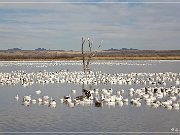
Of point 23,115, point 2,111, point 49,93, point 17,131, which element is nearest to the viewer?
point 17,131

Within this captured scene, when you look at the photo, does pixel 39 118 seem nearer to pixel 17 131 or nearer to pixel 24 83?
pixel 17 131

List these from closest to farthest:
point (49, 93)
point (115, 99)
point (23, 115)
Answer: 1. point (23, 115)
2. point (115, 99)
3. point (49, 93)

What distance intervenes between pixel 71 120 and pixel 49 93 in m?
7.41

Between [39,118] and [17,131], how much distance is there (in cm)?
200

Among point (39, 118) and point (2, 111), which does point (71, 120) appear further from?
point (2, 111)

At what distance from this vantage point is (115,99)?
58.5 ft

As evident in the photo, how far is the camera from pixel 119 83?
26562 millimetres

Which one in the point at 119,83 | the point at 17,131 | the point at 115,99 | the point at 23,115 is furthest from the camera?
the point at 119,83

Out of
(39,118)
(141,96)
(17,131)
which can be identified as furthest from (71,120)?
(141,96)

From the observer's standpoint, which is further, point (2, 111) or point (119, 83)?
point (119, 83)

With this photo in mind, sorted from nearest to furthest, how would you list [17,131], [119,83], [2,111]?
[17,131]
[2,111]
[119,83]

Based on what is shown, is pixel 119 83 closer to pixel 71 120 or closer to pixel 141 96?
pixel 141 96

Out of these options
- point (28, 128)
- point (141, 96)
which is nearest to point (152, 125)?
point (28, 128)

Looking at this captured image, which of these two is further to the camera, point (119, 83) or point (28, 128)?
point (119, 83)
